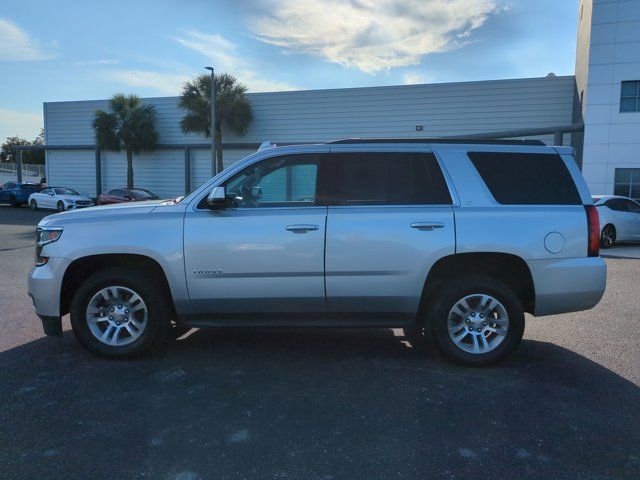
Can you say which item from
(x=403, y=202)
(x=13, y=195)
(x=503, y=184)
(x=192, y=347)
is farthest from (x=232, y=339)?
(x=13, y=195)

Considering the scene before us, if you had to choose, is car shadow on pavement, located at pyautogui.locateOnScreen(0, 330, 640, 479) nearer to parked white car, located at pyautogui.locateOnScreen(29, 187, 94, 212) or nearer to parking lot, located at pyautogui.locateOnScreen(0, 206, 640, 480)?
parking lot, located at pyautogui.locateOnScreen(0, 206, 640, 480)

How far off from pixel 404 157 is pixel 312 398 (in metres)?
2.32

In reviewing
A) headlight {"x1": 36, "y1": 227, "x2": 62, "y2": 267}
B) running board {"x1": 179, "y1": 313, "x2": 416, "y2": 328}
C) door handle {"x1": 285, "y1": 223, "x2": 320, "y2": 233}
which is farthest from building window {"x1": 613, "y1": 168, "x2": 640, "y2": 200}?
headlight {"x1": 36, "y1": 227, "x2": 62, "y2": 267}

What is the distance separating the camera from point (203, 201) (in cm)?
469

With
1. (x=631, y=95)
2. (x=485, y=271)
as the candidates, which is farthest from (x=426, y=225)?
(x=631, y=95)

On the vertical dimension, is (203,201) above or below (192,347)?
above

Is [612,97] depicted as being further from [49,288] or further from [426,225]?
[49,288]

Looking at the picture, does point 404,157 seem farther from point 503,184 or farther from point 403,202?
point 503,184

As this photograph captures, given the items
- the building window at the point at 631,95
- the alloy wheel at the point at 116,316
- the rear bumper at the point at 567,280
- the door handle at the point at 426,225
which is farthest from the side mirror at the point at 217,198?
the building window at the point at 631,95

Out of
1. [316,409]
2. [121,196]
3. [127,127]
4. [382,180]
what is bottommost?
[316,409]

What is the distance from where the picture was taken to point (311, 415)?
12.2 feet

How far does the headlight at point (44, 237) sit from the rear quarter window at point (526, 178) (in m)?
3.89

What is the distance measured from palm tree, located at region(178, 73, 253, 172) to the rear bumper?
25.5 metres

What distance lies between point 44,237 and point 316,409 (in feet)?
9.79
